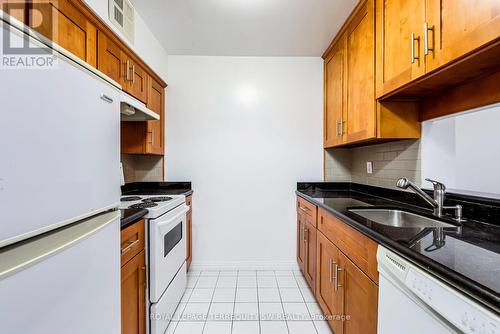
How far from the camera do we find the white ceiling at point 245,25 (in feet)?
6.00

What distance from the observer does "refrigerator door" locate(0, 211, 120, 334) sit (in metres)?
0.49

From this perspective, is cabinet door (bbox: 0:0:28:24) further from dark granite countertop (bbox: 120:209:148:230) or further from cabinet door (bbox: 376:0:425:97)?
cabinet door (bbox: 376:0:425:97)

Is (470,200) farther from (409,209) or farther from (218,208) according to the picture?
(218,208)

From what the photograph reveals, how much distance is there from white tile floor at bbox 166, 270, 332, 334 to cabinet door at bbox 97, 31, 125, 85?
1.92 metres

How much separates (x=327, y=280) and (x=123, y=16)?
8.00 ft

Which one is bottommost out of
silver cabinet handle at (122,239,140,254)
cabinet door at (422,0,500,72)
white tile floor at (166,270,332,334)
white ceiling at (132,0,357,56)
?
white tile floor at (166,270,332,334)

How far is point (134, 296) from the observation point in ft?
4.23

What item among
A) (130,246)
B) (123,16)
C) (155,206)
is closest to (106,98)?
(130,246)

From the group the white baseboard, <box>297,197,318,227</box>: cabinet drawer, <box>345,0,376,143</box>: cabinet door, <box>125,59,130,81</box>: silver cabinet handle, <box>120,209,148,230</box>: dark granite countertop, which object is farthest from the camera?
the white baseboard

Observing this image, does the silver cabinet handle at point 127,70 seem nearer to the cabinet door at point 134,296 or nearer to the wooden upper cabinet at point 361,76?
the cabinet door at point 134,296

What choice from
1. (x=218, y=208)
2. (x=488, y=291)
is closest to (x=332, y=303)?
(x=488, y=291)

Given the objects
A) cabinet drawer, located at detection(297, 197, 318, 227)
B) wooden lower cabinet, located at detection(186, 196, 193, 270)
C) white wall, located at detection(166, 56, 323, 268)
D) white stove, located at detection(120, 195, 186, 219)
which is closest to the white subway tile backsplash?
white wall, located at detection(166, 56, 323, 268)

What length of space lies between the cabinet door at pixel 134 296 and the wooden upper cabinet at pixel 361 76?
5.76ft

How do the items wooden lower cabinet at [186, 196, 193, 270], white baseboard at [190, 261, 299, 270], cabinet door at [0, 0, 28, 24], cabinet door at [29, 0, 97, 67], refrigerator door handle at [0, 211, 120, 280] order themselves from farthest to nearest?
white baseboard at [190, 261, 299, 270] → wooden lower cabinet at [186, 196, 193, 270] → cabinet door at [29, 0, 97, 67] → cabinet door at [0, 0, 28, 24] → refrigerator door handle at [0, 211, 120, 280]
